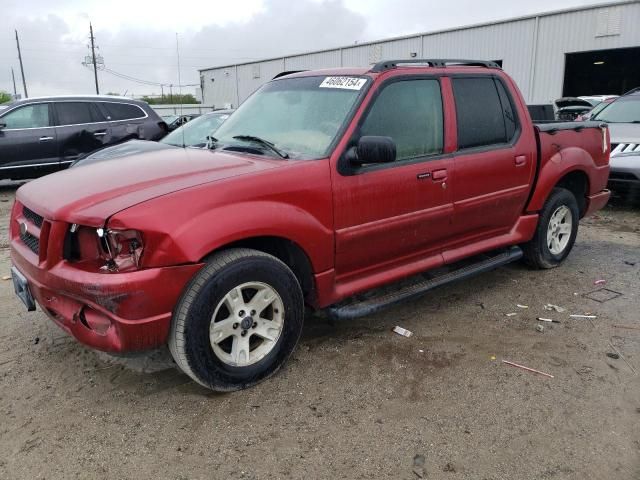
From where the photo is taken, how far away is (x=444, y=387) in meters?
3.20

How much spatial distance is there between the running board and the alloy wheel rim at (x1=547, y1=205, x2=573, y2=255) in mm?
511

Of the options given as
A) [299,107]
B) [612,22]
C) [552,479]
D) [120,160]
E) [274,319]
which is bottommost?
[552,479]

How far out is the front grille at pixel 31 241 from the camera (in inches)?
123

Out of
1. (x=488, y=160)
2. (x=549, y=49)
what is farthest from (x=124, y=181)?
(x=549, y=49)

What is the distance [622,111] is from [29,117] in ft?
34.8

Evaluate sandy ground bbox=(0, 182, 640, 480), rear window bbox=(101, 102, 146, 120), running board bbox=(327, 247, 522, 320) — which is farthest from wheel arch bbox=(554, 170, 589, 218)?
rear window bbox=(101, 102, 146, 120)

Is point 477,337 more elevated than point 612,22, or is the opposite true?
point 612,22

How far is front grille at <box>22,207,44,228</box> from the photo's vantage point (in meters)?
3.12

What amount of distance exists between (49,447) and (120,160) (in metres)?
1.91

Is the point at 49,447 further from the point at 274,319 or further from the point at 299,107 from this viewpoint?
the point at 299,107

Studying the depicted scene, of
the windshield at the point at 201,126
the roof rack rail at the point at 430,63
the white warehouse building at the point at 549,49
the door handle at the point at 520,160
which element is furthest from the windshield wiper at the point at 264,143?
the white warehouse building at the point at 549,49

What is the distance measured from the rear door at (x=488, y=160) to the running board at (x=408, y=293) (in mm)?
232

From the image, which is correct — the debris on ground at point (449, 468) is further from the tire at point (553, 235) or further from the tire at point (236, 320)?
the tire at point (553, 235)

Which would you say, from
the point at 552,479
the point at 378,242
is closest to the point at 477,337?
the point at 378,242
